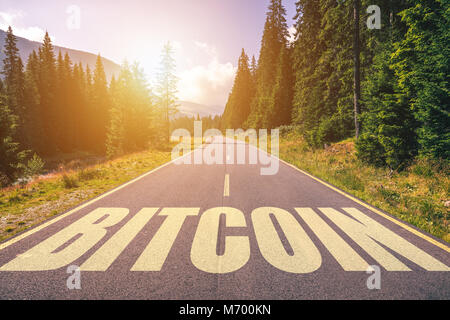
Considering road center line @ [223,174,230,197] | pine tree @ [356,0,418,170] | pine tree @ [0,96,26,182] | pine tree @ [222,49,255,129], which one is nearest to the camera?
road center line @ [223,174,230,197]

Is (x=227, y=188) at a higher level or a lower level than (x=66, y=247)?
higher

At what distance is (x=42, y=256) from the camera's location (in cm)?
340

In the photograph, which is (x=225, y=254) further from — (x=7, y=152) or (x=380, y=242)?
(x=7, y=152)

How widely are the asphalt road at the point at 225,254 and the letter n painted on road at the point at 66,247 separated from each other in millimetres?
17

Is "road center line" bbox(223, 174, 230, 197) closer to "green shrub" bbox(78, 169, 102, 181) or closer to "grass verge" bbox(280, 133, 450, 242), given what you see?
"grass verge" bbox(280, 133, 450, 242)

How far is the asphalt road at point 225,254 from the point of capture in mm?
2684

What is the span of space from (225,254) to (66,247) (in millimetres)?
2665

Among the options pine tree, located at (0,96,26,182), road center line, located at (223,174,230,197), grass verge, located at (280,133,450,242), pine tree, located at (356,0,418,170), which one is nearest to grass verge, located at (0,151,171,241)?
road center line, located at (223,174,230,197)

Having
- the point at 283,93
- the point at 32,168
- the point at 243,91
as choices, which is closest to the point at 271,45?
the point at 283,93

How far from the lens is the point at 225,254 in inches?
136

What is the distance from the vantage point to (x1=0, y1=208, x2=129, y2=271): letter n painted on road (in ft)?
10.4

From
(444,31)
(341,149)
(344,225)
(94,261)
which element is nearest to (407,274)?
(344,225)

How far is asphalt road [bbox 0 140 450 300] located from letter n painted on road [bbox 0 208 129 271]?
0.06 ft

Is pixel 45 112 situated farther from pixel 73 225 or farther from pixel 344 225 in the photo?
pixel 344 225
